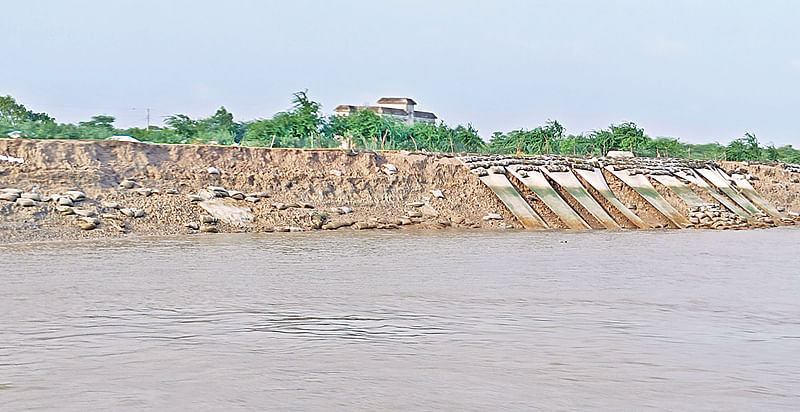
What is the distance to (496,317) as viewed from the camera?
7.72 metres

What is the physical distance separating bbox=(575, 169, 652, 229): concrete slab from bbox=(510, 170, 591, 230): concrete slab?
1.44m

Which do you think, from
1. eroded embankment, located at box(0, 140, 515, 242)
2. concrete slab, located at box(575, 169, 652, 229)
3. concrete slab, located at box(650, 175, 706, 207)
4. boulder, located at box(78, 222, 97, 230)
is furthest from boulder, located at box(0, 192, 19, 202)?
concrete slab, located at box(650, 175, 706, 207)

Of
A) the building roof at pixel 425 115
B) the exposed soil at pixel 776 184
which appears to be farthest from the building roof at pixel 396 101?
the exposed soil at pixel 776 184

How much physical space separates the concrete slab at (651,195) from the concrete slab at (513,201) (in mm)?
3958

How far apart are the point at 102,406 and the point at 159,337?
6.44 ft

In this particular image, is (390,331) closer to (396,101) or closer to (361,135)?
(361,135)

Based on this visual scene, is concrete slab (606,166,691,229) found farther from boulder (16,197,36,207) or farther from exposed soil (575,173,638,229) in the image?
boulder (16,197,36,207)

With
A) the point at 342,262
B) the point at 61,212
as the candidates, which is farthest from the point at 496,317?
the point at 61,212

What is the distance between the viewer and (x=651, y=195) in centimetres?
2286

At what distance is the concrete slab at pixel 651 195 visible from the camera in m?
21.8

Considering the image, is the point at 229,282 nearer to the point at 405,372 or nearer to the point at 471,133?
the point at 405,372

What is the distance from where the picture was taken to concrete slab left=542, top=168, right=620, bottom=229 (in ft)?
68.4

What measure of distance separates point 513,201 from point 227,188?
7031 mm

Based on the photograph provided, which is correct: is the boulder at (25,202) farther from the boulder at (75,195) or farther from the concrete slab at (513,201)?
the concrete slab at (513,201)
